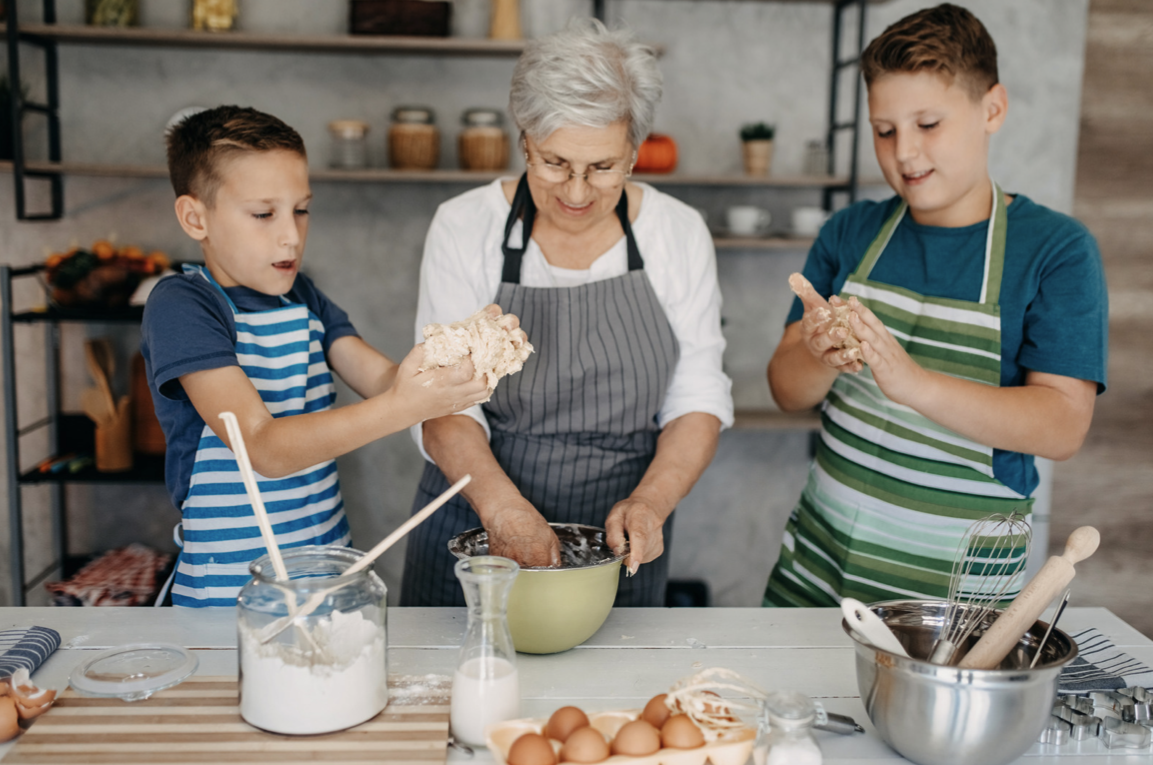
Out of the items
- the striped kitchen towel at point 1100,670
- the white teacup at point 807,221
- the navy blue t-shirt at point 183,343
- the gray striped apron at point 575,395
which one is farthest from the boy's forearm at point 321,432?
the white teacup at point 807,221

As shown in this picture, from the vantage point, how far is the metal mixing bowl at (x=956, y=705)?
90cm

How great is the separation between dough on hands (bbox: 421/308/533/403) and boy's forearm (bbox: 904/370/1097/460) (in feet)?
2.00

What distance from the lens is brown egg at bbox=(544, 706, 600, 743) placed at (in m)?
0.94

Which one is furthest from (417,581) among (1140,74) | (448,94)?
(1140,74)

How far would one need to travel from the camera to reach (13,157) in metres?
2.60

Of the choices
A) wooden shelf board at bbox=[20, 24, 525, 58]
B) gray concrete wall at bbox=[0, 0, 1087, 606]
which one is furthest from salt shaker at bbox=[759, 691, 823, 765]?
gray concrete wall at bbox=[0, 0, 1087, 606]

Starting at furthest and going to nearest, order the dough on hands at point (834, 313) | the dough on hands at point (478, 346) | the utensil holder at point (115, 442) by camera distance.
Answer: the utensil holder at point (115, 442), the dough on hands at point (834, 313), the dough on hands at point (478, 346)

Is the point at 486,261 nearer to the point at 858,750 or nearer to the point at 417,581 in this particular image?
the point at 417,581

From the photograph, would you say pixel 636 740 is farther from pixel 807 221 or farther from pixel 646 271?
pixel 807 221

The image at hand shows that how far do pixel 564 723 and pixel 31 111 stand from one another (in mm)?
2661

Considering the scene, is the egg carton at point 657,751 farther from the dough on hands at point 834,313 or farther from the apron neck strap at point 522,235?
the apron neck strap at point 522,235

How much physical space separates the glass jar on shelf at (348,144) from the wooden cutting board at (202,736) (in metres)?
1.93

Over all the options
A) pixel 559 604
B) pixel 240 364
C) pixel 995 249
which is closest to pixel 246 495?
pixel 240 364

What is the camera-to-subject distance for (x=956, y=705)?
36.0 inches
